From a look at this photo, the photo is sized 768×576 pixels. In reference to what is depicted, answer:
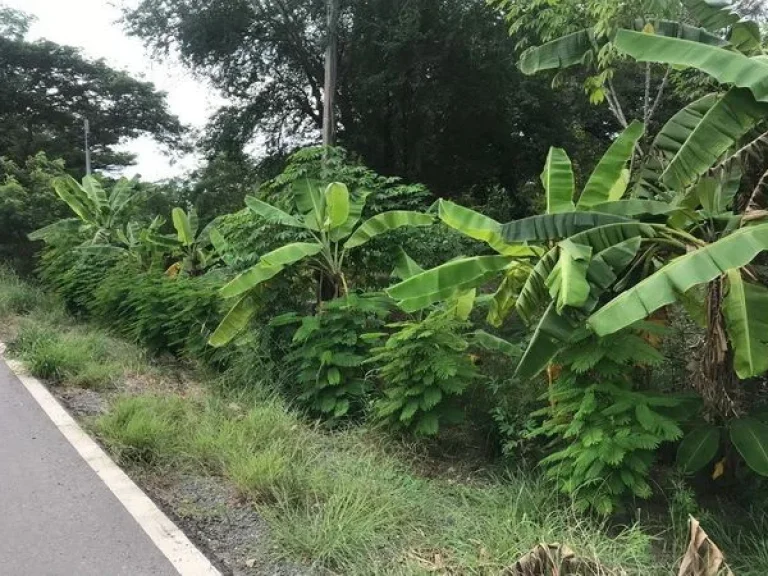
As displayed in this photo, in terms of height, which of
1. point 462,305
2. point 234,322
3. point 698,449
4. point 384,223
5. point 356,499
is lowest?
point 356,499

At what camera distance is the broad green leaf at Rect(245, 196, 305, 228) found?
723 cm

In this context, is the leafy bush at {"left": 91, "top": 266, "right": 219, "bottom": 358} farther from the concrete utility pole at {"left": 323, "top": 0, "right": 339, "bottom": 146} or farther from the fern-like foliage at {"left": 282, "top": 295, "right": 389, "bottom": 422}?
the concrete utility pole at {"left": 323, "top": 0, "right": 339, "bottom": 146}

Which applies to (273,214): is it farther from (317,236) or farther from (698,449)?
(698,449)

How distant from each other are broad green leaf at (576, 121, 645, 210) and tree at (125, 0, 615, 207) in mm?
11854

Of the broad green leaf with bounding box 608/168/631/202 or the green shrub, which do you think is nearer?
the broad green leaf with bounding box 608/168/631/202

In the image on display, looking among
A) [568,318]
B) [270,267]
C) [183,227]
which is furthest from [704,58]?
[183,227]

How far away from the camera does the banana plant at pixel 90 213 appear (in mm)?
13836

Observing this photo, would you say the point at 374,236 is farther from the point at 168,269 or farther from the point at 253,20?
the point at 253,20

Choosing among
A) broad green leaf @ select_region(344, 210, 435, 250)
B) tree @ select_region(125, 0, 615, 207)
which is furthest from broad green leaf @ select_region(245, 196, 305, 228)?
tree @ select_region(125, 0, 615, 207)

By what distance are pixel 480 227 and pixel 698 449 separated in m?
2.23

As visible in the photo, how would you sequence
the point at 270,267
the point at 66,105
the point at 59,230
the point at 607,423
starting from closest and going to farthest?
1. the point at 607,423
2. the point at 270,267
3. the point at 59,230
4. the point at 66,105

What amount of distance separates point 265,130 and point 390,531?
18492 mm

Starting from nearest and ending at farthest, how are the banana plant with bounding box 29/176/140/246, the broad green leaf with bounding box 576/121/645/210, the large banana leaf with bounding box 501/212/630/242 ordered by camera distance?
the large banana leaf with bounding box 501/212/630/242, the broad green leaf with bounding box 576/121/645/210, the banana plant with bounding box 29/176/140/246

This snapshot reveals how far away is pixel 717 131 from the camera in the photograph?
13.2 ft
